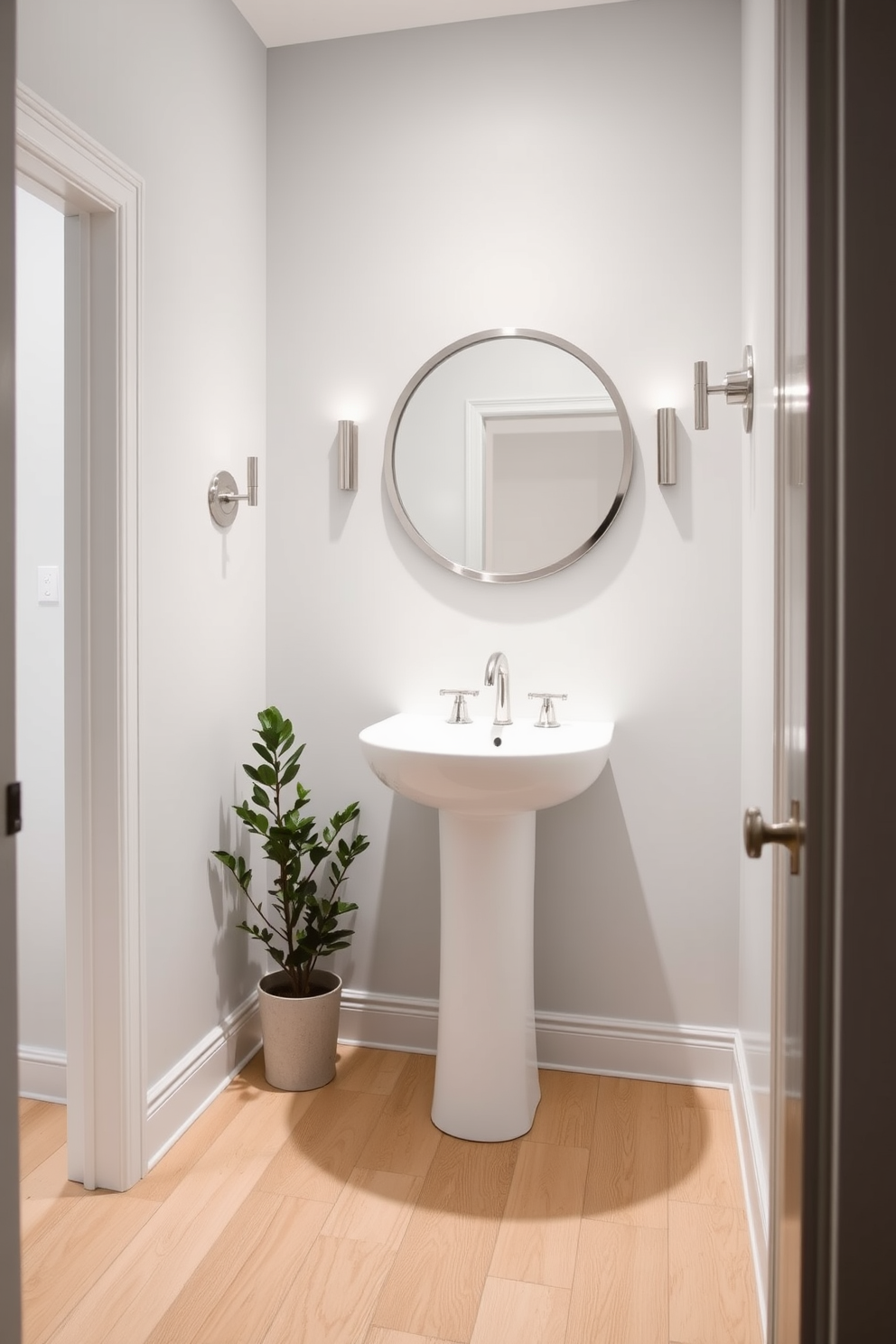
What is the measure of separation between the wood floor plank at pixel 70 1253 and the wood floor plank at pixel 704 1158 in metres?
1.04

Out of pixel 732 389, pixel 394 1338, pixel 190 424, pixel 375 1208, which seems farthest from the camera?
pixel 190 424

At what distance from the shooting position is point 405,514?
245 cm

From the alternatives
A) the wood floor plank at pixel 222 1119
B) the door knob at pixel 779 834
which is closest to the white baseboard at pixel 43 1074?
the wood floor plank at pixel 222 1119

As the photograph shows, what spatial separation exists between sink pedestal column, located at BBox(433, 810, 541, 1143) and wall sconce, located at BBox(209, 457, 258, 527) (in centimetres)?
88

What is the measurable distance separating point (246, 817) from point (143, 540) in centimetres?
71

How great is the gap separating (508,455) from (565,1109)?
1557mm

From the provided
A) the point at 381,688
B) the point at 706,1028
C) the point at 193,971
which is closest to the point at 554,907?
the point at 706,1028

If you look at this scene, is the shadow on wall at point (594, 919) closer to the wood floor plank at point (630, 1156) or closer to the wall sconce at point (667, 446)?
the wood floor plank at point (630, 1156)

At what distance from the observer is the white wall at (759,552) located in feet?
4.92

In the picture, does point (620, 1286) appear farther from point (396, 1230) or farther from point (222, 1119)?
point (222, 1119)

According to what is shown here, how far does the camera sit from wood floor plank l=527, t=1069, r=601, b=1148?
6.86ft

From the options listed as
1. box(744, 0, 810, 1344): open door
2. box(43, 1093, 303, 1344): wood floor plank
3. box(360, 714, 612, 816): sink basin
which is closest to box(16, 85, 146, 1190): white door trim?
box(43, 1093, 303, 1344): wood floor plank

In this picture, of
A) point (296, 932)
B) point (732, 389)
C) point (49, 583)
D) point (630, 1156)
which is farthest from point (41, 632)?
point (630, 1156)

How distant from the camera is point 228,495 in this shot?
89.8 inches
